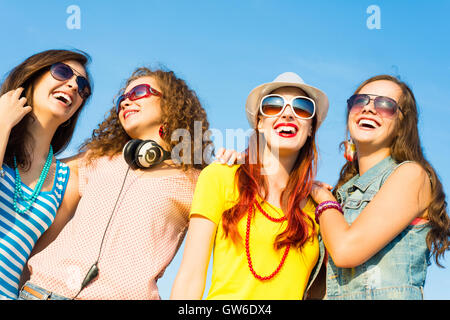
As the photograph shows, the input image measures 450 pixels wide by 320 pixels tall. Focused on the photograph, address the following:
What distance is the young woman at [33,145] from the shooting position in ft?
16.0


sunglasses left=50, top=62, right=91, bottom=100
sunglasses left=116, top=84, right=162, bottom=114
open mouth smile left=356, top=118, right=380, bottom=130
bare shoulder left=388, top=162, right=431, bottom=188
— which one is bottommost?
bare shoulder left=388, top=162, right=431, bottom=188

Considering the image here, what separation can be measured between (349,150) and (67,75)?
3384 millimetres

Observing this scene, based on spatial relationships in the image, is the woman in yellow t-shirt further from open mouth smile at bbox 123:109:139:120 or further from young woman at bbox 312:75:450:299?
open mouth smile at bbox 123:109:139:120

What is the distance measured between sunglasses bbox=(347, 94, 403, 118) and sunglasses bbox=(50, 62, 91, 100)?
3216 millimetres

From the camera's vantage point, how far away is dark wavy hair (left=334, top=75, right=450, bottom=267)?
4.28m

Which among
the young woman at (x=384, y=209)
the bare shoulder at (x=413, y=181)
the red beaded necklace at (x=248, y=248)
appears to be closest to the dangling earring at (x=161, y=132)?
the red beaded necklace at (x=248, y=248)

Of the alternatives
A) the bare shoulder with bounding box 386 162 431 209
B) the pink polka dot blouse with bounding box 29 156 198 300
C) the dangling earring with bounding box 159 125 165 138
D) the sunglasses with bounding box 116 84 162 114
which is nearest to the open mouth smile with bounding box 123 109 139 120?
the sunglasses with bounding box 116 84 162 114

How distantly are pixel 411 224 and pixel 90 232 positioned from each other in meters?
3.02

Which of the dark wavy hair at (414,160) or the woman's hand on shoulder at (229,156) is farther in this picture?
the woman's hand on shoulder at (229,156)

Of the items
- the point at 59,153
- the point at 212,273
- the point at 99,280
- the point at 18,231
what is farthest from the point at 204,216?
the point at 59,153

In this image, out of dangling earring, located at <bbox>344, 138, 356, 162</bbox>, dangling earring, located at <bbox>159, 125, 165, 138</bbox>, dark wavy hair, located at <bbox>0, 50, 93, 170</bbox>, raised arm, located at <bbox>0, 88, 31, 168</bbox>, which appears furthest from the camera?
dangling earring, located at <bbox>159, 125, 165, 138</bbox>

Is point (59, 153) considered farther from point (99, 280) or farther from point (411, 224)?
point (411, 224)

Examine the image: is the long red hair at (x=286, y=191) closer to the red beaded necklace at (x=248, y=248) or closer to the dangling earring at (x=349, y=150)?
the red beaded necklace at (x=248, y=248)

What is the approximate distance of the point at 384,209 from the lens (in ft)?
13.2
